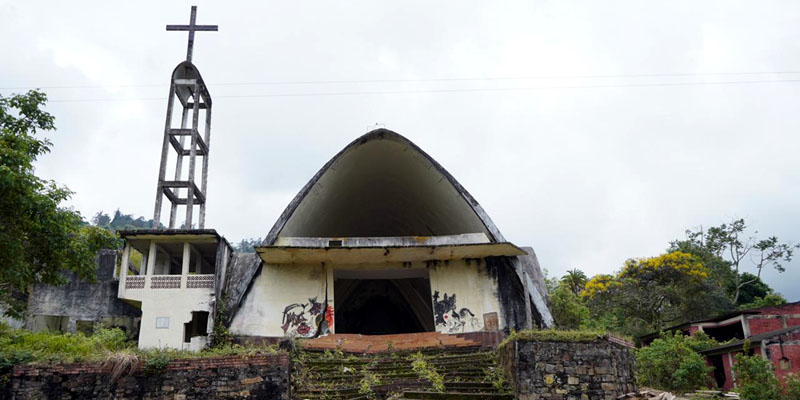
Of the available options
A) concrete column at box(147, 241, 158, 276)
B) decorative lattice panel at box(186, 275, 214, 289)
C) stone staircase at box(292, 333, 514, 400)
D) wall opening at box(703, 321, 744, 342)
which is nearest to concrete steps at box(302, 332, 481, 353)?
stone staircase at box(292, 333, 514, 400)

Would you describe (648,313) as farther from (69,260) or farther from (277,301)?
(69,260)

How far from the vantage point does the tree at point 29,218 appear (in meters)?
9.84

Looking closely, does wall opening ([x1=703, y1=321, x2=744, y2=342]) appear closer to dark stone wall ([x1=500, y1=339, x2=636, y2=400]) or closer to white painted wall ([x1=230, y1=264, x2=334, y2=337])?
dark stone wall ([x1=500, y1=339, x2=636, y2=400])

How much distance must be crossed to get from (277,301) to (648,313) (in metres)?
18.9

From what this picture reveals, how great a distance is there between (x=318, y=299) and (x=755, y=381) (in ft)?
35.9

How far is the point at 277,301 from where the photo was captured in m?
15.5

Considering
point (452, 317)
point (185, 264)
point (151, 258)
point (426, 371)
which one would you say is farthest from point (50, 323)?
point (452, 317)

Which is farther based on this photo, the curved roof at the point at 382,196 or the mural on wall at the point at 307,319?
the curved roof at the point at 382,196

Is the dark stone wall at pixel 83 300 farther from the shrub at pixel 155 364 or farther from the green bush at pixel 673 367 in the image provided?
the green bush at pixel 673 367

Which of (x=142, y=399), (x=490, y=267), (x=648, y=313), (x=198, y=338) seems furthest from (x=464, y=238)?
(x=648, y=313)

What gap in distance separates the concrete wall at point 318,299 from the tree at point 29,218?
445cm

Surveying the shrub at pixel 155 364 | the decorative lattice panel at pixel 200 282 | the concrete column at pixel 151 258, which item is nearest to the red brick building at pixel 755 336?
Answer: the decorative lattice panel at pixel 200 282

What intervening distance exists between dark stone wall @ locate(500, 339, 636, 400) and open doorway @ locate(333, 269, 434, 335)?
39.7 feet

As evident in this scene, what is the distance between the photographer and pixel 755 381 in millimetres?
14336
